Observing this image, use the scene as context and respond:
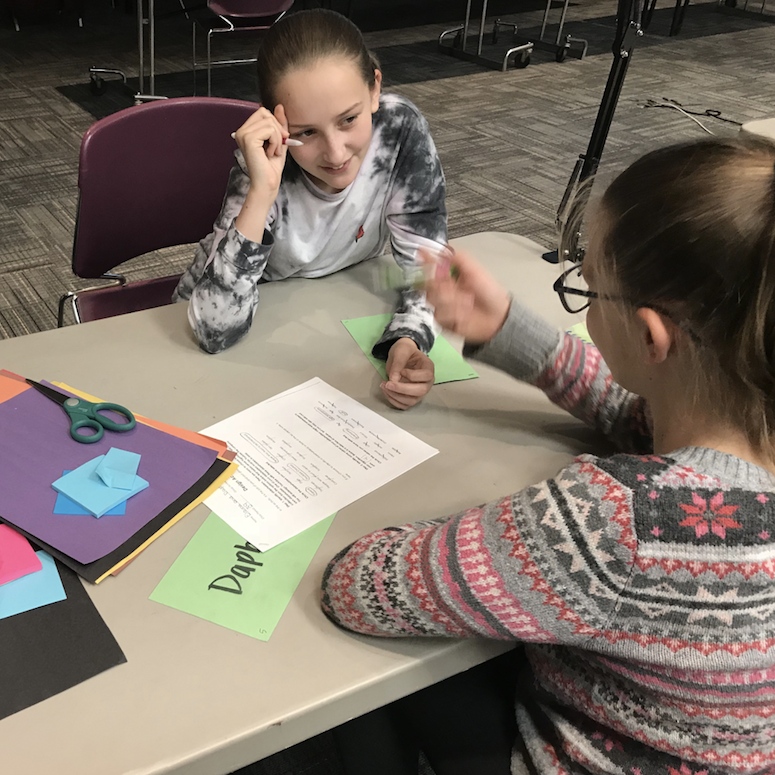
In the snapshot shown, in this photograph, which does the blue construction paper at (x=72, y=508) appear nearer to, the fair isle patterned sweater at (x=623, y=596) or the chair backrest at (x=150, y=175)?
the fair isle patterned sweater at (x=623, y=596)

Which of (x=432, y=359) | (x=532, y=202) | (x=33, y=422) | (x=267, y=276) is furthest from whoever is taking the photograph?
(x=532, y=202)

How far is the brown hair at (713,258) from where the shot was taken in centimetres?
60

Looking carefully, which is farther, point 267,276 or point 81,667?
point 267,276

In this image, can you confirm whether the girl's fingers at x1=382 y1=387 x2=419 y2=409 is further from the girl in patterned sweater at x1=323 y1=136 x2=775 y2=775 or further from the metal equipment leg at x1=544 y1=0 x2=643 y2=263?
the metal equipment leg at x1=544 y1=0 x2=643 y2=263

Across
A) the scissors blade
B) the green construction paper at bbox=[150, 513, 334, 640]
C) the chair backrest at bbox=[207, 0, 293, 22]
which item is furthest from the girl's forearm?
the chair backrest at bbox=[207, 0, 293, 22]

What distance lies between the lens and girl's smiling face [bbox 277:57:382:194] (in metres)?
1.15

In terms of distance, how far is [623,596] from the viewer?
0.60 meters

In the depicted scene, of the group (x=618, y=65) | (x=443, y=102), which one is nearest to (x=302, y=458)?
(x=618, y=65)

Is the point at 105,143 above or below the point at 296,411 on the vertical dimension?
above

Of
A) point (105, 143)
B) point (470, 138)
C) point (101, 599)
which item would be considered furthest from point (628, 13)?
point (470, 138)

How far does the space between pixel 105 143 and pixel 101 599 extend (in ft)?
3.01

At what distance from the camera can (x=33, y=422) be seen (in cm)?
91

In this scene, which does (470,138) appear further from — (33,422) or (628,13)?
(33,422)

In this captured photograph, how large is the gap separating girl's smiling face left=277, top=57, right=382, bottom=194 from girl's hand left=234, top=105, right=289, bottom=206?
0.14 ft
